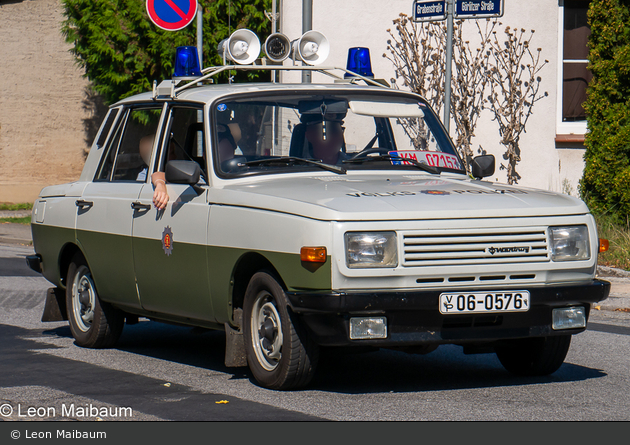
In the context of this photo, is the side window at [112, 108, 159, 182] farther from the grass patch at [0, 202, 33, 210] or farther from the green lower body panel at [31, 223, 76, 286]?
the grass patch at [0, 202, 33, 210]

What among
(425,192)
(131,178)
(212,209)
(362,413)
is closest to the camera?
(362,413)

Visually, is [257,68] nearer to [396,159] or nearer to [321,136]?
[321,136]

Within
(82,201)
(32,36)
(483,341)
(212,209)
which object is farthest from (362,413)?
(32,36)

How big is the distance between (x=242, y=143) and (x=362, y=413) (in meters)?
2.04

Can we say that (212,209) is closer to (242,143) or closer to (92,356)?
(242,143)

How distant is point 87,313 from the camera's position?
312 inches

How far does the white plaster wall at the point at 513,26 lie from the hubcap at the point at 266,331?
10614 millimetres

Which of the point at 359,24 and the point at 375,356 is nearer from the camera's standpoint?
the point at 375,356

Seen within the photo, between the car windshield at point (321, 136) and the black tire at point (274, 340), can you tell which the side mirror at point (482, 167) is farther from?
the black tire at point (274, 340)

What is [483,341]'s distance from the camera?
18.6ft

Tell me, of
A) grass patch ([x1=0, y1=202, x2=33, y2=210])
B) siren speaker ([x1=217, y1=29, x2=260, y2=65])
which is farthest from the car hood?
grass patch ([x1=0, y1=202, x2=33, y2=210])

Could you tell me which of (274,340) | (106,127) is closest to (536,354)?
(274,340)

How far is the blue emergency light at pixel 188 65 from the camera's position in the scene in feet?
24.9

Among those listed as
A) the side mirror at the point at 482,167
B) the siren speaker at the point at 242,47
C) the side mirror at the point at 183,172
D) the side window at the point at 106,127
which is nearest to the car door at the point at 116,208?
the side window at the point at 106,127
